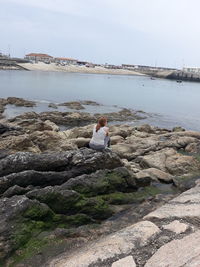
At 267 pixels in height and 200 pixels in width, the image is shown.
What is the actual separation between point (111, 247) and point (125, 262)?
0.72m

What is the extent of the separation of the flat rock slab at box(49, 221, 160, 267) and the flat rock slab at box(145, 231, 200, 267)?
67 centimetres

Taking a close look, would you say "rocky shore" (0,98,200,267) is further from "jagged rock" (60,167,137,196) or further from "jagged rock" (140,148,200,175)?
"jagged rock" (140,148,200,175)

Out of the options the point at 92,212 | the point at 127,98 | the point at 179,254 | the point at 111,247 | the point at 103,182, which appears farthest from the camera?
the point at 127,98

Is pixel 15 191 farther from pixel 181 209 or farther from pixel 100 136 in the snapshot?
pixel 181 209

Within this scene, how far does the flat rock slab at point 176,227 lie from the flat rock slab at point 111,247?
14.3 inches

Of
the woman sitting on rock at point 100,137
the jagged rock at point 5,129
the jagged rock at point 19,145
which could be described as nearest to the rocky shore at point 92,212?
the woman sitting on rock at point 100,137

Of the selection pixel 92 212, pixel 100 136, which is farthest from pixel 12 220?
pixel 100 136

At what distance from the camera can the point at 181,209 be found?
10227mm

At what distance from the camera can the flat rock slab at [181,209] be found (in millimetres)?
9586

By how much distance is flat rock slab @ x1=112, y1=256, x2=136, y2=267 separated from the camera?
22.9ft

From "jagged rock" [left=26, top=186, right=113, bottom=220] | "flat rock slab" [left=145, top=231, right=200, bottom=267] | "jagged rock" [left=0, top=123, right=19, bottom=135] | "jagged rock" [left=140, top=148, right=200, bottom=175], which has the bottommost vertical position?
"jagged rock" [left=0, top=123, right=19, bottom=135]

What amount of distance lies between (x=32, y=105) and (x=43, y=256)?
4408cm

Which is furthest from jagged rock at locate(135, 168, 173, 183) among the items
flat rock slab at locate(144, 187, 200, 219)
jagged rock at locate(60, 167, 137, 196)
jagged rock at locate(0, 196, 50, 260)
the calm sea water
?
the calm sea water

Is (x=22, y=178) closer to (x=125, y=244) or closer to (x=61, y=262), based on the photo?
(x=61, y=262)
